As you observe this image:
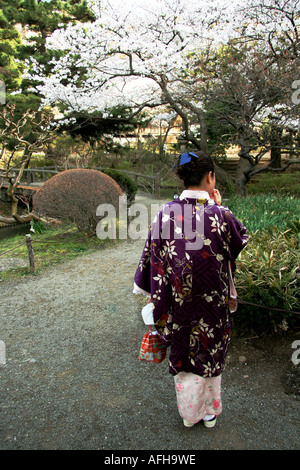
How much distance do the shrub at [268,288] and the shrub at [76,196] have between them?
13.7 feet

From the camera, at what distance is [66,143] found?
15062 millimetres

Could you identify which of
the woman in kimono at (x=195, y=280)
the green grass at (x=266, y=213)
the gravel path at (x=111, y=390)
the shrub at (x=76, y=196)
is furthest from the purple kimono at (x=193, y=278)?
the shrub at (x=76, y=196)

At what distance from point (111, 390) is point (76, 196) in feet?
15.5

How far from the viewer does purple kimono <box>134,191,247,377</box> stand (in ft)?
6.35

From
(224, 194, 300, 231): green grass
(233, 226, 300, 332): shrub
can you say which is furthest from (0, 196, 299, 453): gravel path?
(224, 194, 300, 231): green grass

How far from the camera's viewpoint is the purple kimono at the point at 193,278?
1.93m

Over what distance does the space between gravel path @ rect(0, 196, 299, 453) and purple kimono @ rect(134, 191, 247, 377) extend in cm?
47

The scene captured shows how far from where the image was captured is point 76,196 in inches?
264

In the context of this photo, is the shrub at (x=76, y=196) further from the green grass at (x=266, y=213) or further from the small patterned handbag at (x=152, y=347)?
the small patterned handbag at (x=152, y=347)

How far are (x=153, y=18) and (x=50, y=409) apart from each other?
32.0ft

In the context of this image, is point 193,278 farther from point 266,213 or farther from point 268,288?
point 266,213

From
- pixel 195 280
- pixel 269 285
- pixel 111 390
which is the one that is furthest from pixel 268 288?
pixel 111 390

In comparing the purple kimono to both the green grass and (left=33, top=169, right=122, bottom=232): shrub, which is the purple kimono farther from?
(left=33, top=169, right=122, bottom=232): shrub
